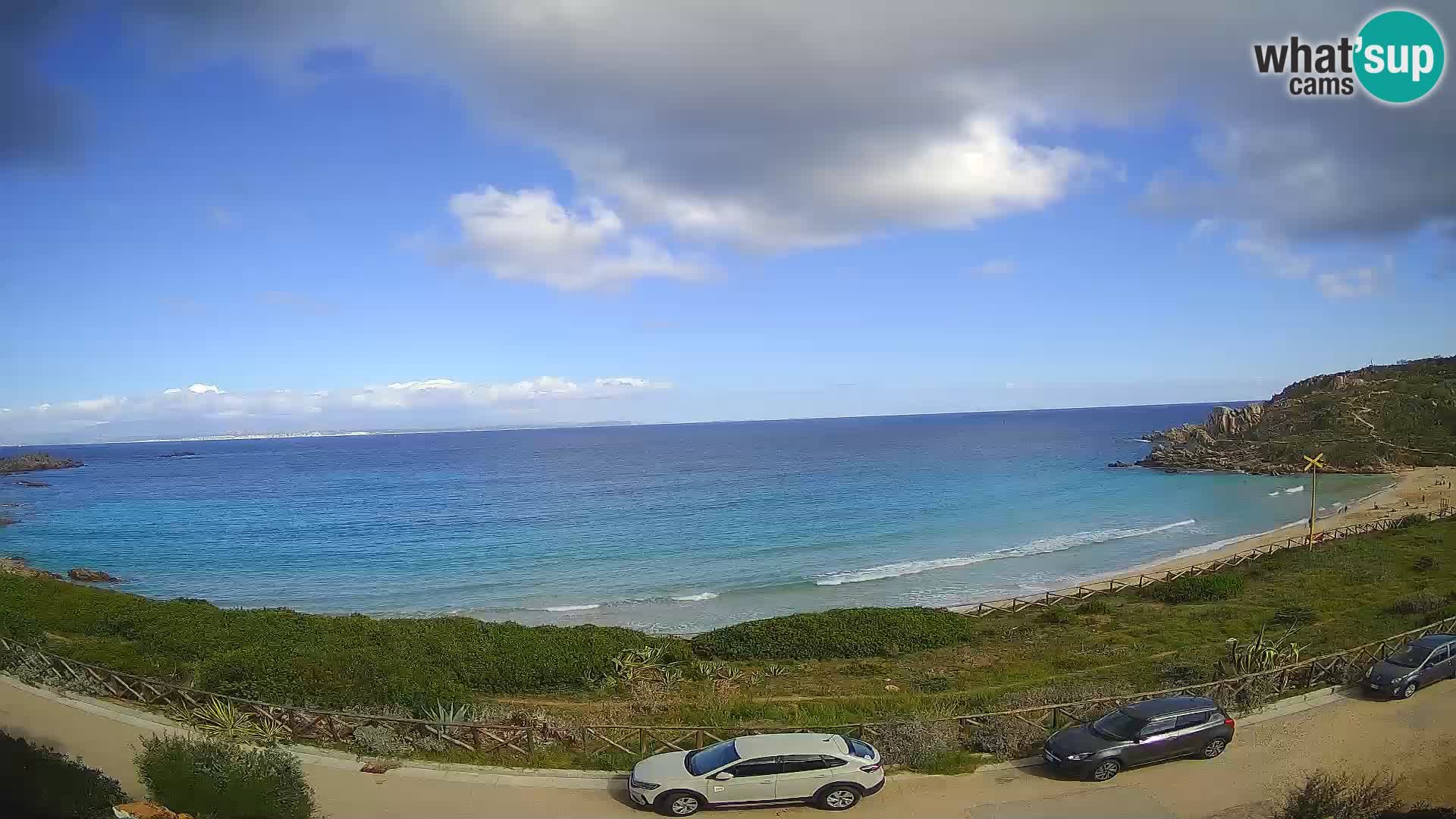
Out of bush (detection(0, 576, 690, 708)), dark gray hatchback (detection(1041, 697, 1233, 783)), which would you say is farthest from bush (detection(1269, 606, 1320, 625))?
bush (detection(0, 576, 690, 708))

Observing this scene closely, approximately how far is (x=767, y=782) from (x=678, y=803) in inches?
63.0

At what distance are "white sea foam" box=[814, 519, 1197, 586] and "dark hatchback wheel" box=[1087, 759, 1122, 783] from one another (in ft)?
96.9

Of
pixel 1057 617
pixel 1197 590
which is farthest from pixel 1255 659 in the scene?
pixel 1197 590

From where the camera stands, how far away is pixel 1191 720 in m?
15.1

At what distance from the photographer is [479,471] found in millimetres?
132750

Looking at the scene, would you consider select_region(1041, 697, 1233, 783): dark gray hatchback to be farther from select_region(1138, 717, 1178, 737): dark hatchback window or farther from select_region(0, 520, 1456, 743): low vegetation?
select_region(0, 520, 1456, 743): low vegetation

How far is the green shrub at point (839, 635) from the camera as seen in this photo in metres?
28.4

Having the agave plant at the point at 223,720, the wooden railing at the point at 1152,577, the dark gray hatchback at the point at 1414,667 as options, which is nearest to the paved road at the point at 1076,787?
the dark gray hatchback at the point at 1414,667

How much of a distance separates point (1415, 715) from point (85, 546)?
79802mm

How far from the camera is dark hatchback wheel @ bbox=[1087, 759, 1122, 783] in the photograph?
14.5m

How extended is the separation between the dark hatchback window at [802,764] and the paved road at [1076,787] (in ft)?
2.55

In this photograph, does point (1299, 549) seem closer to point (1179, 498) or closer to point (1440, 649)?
point (1440, 649)

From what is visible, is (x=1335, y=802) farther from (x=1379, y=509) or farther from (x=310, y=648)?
(x=1379, y=509)

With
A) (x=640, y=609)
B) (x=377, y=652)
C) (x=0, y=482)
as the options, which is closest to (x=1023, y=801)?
(x=377, y=652)
